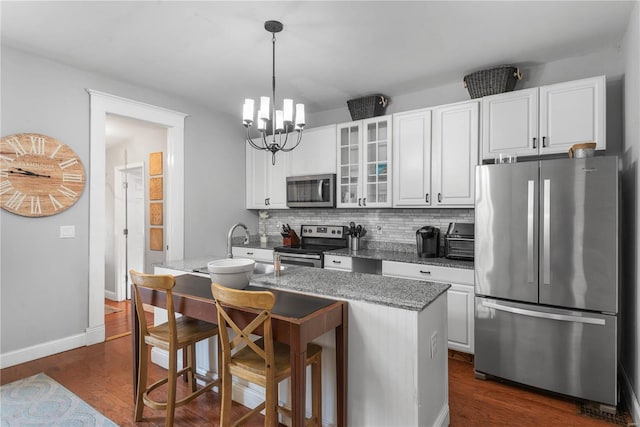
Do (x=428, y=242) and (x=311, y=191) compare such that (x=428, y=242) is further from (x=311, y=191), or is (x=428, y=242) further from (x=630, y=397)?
(x=630, y=397)

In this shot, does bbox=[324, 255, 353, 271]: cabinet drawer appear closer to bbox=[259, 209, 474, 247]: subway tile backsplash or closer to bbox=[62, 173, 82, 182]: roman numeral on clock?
bbox=[259, 209, 474, 247]: subway tile backsplash

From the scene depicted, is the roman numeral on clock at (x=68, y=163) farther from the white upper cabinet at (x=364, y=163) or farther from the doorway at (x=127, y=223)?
the white upper cabinet at (x=364, y=163)

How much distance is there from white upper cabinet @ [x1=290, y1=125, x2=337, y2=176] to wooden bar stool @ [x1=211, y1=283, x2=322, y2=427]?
8.81ft

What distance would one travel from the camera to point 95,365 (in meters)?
2.93

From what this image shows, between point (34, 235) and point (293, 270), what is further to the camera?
point (34, 235)

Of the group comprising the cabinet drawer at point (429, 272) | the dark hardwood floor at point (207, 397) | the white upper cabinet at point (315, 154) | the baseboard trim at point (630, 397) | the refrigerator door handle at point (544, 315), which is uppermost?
the white upper cabinet at point (315, 154)

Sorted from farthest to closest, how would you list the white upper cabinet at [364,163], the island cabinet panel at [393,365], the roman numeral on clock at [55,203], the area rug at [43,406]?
1. the white upper cabinet at [364,163]
2. the roman numeral on clock at [55,203]
3. the area rug at [43,406]
4. the island cabinet panel at [393,365]

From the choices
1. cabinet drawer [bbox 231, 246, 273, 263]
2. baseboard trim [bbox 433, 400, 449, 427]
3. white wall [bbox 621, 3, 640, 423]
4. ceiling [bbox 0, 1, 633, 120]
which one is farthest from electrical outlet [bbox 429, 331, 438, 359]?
cabinet drawer [bbox 231, 246, 273, 263]

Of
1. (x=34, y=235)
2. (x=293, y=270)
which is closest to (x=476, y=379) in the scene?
(x=293, y=270)

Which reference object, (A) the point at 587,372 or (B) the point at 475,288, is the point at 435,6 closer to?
(B) the point at 475,288

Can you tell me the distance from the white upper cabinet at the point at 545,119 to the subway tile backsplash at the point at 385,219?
0.79 metres

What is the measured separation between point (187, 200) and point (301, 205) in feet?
4.55

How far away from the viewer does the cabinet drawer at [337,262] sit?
371cm

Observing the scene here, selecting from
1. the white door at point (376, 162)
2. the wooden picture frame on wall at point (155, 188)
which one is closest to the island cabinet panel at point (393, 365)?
the white door at point (376, 162)
